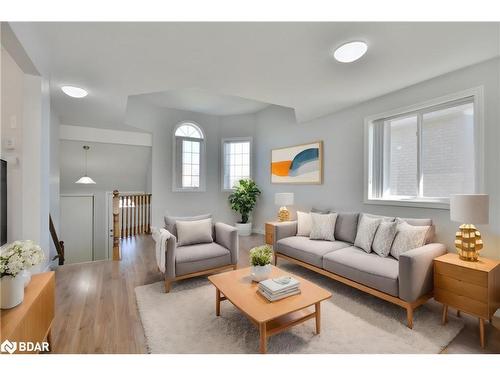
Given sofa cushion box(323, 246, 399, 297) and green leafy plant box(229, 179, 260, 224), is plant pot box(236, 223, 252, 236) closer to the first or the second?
green leafy plant box(229, 179, 260, 224)

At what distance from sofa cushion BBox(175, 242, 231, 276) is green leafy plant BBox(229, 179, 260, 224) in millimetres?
2187

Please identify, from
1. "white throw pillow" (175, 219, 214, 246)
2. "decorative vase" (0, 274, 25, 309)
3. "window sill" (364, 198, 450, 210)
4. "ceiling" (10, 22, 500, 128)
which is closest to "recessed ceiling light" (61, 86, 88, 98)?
"ceiling" (10, 22, 500, 128)

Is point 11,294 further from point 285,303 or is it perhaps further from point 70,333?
point 285,303

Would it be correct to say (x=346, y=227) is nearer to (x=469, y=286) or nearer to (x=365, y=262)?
(x=365, y=262)

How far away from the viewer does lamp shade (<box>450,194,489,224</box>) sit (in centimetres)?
202

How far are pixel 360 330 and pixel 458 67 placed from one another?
9.49 feet

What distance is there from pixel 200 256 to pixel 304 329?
1418 mm

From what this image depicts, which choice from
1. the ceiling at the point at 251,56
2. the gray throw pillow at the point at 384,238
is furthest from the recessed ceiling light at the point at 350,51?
the gray throw pillow at the point at 384,238

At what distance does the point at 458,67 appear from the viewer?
2.50 m

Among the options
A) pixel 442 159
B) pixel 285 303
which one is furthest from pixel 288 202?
pixel 285 303

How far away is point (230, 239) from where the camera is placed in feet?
10.1

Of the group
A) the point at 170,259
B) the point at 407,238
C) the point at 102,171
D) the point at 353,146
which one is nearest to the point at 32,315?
the point at 170,259
